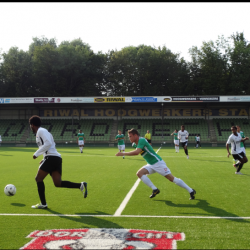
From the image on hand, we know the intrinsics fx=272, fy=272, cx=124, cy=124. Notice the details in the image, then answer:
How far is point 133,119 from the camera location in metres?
45.7

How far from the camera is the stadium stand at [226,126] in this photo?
39.7 meters

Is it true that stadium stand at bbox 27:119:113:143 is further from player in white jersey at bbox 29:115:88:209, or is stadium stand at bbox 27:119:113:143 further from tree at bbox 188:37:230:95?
player in white jersey at bbox 29:115:88:209

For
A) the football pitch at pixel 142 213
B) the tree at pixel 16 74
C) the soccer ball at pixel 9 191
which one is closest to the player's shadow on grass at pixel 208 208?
the football pitch at pixel 142 213

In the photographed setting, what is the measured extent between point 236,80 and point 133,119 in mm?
23663

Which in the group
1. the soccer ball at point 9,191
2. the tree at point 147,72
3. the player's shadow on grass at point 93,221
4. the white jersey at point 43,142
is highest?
the tree at point 147,72

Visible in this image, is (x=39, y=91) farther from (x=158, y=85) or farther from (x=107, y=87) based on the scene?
(x=158, y=85)

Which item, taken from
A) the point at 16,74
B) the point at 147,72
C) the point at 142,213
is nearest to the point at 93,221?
the point at 142,213

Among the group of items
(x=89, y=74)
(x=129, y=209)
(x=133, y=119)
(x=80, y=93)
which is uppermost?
(x=89, y=74)

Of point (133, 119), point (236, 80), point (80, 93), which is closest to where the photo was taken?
point (133, 119)

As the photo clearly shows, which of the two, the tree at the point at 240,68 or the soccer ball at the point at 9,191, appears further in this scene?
the tree at the point at 240,68

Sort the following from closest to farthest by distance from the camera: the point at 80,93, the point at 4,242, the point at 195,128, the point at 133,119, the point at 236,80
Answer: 1. the point at 4,242
2. the point at 195,128
3. the point at 133,119
4. the point at 236,80
5. the point at 80,93

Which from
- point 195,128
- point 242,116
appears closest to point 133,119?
point 195,128

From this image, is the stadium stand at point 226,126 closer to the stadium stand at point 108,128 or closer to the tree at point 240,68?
the stadium stand at point 108,128

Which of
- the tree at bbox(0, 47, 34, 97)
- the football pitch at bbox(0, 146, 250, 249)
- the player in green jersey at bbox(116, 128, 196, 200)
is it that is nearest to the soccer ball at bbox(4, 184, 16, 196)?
the football pitch at bbox(0, 146, 250, 249)
